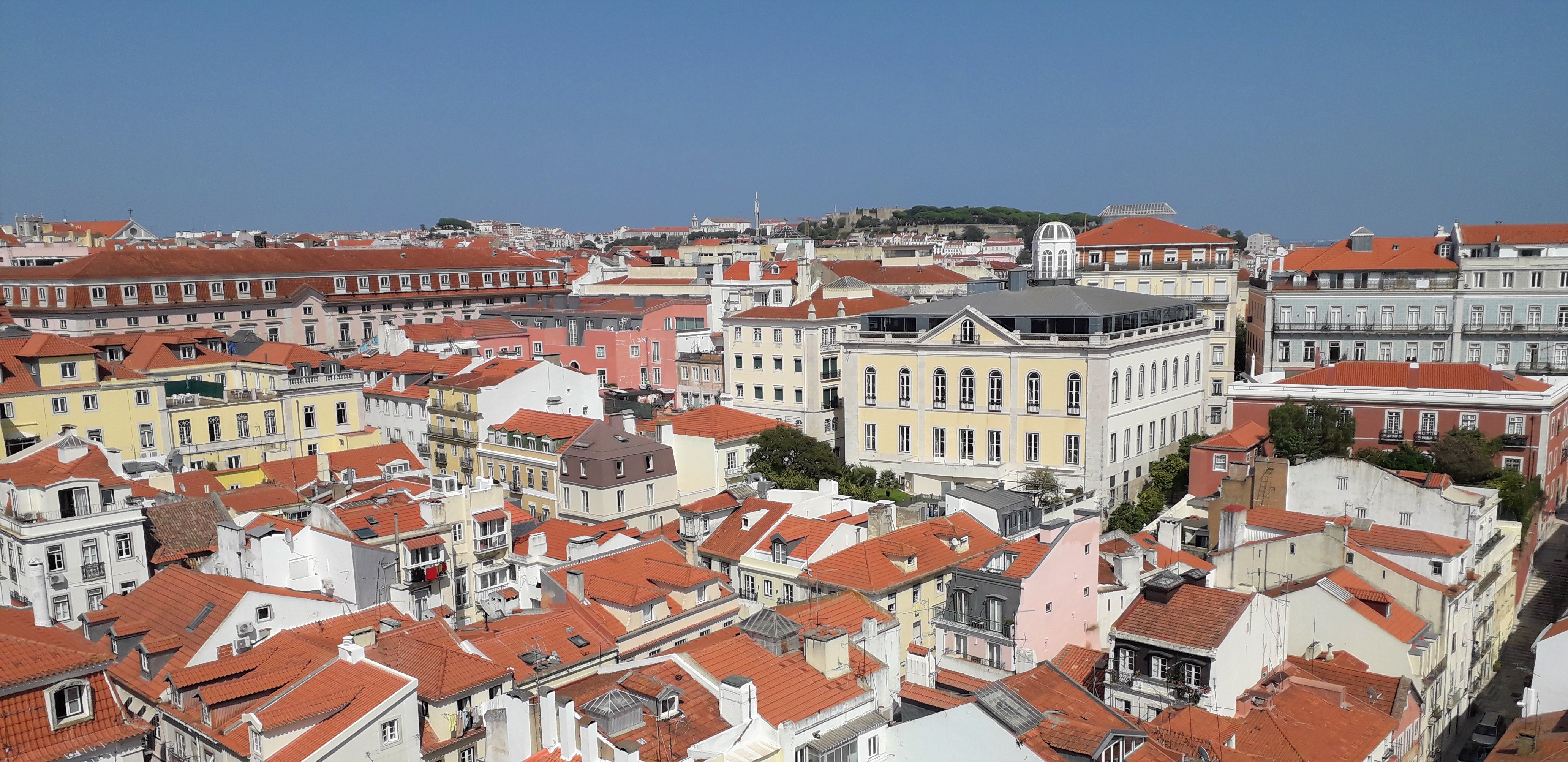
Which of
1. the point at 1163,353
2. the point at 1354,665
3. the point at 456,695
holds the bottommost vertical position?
the point at 1354,665

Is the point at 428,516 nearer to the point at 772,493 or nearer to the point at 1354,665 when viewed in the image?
the point at 772,493

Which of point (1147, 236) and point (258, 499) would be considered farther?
point (1147, 236)

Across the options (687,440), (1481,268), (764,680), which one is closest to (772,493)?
(687,440)

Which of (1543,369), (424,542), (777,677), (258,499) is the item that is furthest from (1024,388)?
(258,499)

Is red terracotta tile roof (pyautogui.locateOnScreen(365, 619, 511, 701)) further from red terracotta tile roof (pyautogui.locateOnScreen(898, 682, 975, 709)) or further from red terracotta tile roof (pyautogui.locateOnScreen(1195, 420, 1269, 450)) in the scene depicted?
red terracotta tile roof (pyautogui.locateOnScreen(1195, 420, 1269, 450))

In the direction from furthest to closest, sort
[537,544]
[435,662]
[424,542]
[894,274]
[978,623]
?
[894,274] < [537,544] < [424,542] < [978,623] < [435,662]

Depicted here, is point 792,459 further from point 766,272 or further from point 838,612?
point 766,272

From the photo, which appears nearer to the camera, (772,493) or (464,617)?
(464,617)

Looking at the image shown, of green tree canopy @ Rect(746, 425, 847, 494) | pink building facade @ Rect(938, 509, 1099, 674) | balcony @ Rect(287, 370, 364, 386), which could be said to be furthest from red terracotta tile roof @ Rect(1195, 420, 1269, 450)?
balcony @ Rect(287, 370, 364, 386)
